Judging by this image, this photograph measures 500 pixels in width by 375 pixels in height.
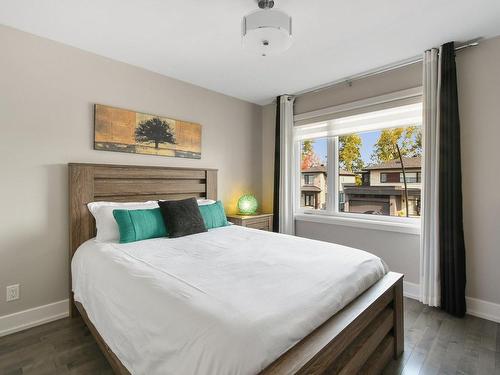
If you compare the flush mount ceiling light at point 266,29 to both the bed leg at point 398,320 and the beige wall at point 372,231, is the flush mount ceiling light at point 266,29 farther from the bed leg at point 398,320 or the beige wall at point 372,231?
the bed leg at point 398,320

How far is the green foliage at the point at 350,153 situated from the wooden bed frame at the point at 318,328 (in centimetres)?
165

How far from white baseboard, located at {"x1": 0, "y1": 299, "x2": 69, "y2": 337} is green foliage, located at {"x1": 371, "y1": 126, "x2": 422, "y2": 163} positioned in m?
3.52

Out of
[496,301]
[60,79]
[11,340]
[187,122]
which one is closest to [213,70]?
[187,122]

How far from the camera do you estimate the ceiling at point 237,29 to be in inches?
74.1

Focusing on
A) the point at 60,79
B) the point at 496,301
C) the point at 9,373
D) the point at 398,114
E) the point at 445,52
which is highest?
the point at 445,52

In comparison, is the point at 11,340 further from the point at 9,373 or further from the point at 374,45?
the point at 374,45

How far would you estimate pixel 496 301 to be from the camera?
2.28 m

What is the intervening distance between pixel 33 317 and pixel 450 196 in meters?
3.67

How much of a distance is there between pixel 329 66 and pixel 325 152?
1104 mm

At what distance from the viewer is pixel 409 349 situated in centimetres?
186

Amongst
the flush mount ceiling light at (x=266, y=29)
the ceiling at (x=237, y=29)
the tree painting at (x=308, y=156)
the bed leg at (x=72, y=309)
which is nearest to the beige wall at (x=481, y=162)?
the ceiling at (x=237, y=29)

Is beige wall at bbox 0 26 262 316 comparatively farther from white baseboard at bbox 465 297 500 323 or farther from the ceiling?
white baseboard at bbox 465 297 500 323

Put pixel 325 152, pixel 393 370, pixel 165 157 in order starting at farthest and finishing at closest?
1. pixel 325 152
2. pixel 165 157
3. pixel 393 370

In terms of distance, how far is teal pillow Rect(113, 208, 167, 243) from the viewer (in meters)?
2.19
